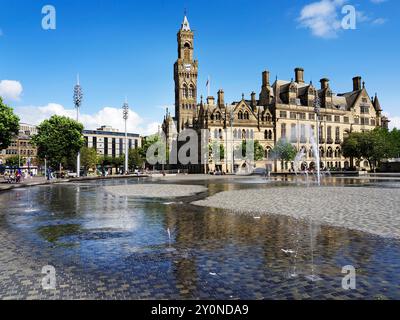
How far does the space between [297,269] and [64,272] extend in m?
5.10

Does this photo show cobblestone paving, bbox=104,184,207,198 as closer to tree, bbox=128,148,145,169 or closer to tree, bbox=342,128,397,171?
tree, bbox=342,128,397,171

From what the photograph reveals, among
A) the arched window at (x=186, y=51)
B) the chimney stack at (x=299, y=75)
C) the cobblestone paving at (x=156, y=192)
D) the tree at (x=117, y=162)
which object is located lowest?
the cobblestone paving at (x=156, y=192)

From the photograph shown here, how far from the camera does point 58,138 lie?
209ft

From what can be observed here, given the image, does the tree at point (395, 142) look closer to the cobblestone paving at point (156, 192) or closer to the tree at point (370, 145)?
the tree at point (370, 145)

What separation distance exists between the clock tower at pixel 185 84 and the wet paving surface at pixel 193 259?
3882 inches

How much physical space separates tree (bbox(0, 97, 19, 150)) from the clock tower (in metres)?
71.6

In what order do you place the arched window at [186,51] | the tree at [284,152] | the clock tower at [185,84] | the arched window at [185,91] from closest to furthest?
the tree at [284,152], the clock tower at [185,84], the arched window at [185,91], the arched window at [186,51]

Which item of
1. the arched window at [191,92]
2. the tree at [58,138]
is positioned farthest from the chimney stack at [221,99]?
the tree at [58,138]

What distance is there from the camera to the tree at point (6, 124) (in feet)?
130

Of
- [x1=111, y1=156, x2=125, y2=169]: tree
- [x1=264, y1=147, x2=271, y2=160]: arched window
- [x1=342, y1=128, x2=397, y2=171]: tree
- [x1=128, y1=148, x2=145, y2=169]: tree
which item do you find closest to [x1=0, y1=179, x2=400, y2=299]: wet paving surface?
[x1=342, y1=128, x2=397, y2=171]: tree

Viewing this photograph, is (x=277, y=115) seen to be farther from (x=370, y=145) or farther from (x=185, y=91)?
(x=185, y=91)

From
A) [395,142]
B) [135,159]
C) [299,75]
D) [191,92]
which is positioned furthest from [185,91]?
[395,142]
